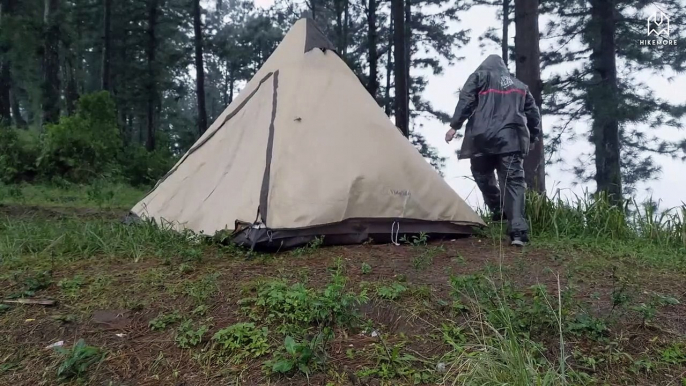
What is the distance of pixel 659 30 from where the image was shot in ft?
42.5

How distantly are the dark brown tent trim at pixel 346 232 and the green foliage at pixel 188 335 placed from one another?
145 cm

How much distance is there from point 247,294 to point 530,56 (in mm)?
5375

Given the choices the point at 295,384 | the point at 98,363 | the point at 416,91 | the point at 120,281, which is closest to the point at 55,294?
the point at 120,281

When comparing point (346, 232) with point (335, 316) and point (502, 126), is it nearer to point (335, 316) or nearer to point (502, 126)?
point (502, 126)

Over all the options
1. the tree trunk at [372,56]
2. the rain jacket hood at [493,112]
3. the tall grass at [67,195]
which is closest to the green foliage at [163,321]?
the rain jacket hood at [493,112]

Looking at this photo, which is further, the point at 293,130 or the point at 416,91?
the point at 416,91

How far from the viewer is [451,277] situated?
9.97 ft

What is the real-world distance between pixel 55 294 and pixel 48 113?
51.2 feet

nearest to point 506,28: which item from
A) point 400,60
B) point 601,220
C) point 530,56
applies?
point 400,60

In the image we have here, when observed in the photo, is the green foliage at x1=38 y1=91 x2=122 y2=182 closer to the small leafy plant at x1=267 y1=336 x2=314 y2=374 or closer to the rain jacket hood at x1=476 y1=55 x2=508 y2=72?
the rain jacket hood at x1=476 y1=55 x2=508 y2=72

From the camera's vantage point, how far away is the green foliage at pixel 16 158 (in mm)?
9859

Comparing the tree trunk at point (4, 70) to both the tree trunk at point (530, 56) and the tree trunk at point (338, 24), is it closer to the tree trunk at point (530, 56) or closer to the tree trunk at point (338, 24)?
the tree trunk at point (338, 24)

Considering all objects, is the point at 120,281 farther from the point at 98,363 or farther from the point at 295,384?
the point at 295,384

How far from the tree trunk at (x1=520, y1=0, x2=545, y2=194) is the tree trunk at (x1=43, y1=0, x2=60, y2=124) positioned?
41.6 feet
